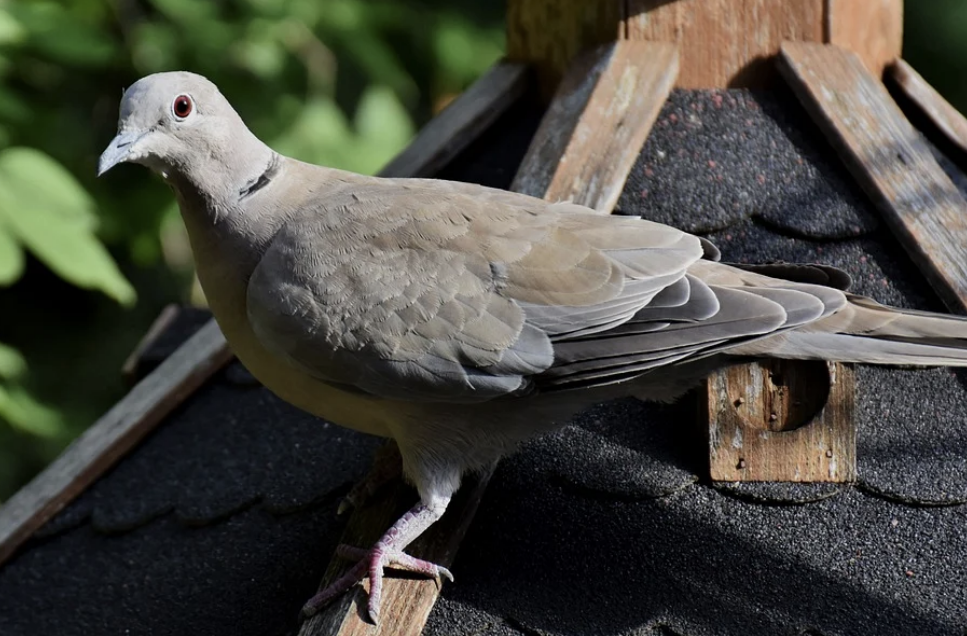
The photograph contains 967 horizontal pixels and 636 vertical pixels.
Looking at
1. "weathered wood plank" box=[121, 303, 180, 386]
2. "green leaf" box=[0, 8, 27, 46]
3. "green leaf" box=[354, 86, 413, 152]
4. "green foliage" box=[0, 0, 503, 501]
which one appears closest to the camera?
"green leaf" box=[0, 8, 27, 46]

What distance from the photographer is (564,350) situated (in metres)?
2.24

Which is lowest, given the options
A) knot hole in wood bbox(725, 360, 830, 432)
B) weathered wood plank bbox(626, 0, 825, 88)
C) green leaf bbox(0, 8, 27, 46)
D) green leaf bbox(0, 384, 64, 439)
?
green leaf bbox(0, 384, 64, 439)

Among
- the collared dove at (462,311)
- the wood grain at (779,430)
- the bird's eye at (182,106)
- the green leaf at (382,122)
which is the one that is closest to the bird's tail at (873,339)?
the collared dove at (462,311)

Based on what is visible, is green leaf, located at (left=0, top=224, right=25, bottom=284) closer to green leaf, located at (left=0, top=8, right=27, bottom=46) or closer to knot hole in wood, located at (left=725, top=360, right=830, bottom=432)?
green leaf, located at (left=0, top=8, right=27, bottom=46)

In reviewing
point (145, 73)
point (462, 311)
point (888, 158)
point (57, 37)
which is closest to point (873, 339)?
point (888, 158)

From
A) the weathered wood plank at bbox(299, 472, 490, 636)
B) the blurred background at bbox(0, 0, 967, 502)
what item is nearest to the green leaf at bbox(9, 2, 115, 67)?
the blurred background at bbox(0, 0, 967, 502)

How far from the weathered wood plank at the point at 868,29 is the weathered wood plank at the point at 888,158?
56 mm

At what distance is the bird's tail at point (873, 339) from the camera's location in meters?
2.18

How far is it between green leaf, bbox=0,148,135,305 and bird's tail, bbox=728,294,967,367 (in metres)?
1.70

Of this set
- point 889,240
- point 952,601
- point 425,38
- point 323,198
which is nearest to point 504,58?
point 323,198

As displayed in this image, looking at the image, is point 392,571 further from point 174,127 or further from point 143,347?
point 143,347

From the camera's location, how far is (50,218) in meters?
3.09

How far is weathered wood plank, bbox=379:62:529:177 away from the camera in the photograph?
9.98 ft

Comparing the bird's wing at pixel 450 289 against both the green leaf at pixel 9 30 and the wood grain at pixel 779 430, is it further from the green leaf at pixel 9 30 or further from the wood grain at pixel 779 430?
the green leaf at pixel 9 30
